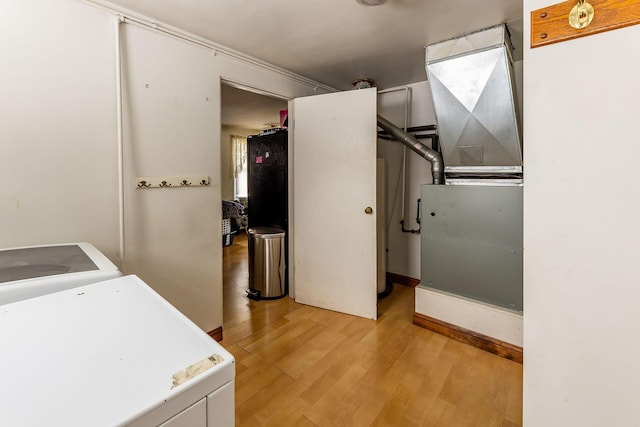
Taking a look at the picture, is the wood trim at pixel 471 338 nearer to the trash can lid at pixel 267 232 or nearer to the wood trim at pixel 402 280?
the wood trim at pixel 402 280

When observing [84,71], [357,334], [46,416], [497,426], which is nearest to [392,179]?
[357,334]

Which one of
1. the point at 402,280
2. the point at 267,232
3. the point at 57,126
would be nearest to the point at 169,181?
the point at 57,126

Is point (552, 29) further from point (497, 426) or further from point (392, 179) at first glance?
point (392, 179)

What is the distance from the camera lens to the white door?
7.92 ft

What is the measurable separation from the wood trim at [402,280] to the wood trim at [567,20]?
105 inches

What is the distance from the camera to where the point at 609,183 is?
2.60 ft

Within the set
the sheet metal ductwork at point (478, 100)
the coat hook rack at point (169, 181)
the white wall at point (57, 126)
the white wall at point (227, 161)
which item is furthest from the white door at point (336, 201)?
the white wall at point (227, 161)

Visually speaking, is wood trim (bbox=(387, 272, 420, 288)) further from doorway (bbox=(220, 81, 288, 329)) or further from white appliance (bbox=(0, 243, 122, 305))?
white appliance (bbox=(0, 243, 122, 305))

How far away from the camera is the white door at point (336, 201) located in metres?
2.41

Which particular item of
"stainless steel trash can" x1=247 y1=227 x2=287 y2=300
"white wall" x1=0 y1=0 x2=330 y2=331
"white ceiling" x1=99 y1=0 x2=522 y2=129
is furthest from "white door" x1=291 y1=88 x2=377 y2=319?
"white wall" x1=0 y1=0 x2=330 y2=331

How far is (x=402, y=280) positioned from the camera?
3.30 m

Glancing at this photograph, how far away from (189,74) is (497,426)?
8.98 ft

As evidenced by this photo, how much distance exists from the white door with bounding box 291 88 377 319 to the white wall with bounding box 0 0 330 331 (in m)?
0.77

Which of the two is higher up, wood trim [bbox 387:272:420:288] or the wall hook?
the wall hook
